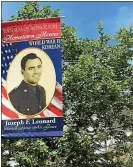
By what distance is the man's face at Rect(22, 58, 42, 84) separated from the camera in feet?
23.3

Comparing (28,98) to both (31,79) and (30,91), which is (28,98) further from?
(31,79)

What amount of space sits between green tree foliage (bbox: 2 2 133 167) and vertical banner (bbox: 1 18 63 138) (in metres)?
5.81

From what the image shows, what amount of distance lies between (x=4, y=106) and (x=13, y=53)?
102 centimetres

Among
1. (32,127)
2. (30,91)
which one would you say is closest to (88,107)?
(32,127)

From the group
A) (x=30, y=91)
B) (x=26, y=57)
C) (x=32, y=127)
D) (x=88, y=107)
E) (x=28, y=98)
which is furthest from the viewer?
(x=88, y=107)

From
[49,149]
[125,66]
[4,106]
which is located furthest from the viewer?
[125,66]

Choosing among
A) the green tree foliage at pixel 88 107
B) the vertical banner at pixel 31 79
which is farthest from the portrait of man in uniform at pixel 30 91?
the green tree foliage at pixel 88 107

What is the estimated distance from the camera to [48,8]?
16000 mm

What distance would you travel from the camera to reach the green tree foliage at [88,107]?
44.2 ft

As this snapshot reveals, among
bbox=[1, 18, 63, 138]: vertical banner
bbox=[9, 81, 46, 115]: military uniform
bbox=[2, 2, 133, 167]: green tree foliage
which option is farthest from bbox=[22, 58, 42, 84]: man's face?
bbox=[2, 2, 133, 167]: green tree foliage

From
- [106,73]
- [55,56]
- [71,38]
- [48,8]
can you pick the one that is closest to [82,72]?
[106,73]

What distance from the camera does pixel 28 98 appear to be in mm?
6910

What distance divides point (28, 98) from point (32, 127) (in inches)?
23.1

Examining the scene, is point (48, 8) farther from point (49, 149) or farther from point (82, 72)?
point (49, 149)
